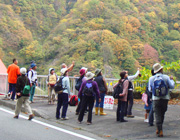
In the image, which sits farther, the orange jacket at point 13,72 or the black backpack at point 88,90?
the orange jacket at point 13,72

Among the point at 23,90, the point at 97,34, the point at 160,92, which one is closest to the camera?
the point at 160,92

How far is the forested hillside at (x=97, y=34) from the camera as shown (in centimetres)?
5194

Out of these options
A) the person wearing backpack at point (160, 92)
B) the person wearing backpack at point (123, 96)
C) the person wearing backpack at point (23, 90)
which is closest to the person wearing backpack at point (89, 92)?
the person wearing backpack at point (123, 96)

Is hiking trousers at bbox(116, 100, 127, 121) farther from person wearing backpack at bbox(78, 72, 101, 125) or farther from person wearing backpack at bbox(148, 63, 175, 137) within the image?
person wearing backpack at bbox(148, 63, 175, 137)

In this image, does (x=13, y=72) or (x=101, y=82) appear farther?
(x=13, y=72)

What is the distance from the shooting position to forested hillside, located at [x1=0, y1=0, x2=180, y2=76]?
5194cm

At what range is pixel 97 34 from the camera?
178ft

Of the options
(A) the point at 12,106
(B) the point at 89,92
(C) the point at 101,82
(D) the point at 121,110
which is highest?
(C) the point at 101,82

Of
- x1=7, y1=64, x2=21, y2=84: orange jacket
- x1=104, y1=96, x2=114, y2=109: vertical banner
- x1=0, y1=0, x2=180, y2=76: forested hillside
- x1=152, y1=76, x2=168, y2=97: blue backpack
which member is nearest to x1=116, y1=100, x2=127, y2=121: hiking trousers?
x1=104, y1=96, x2=114, y2=109: vertical banner

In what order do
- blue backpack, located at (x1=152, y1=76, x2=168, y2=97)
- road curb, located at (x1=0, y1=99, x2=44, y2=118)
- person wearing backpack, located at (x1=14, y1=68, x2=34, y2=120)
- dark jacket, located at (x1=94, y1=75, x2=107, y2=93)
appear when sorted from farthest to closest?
road curb, located at (x1=0, y1=99, x2=44, y2=118)
dark jacket, located at (x1=94, y1=75, x2=107, y2=93)
person wearing backpack, located at (x1=14, y1=68, x2=34, y2=120)
blue backpack, located at (x1=152, y1=76, x2=168, y2=97)

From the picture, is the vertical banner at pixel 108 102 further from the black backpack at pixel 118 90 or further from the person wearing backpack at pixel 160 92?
the person wearing backpack at pixel 160 92

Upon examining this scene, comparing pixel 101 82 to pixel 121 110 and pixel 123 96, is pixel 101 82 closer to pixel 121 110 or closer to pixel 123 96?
pixel 123 96

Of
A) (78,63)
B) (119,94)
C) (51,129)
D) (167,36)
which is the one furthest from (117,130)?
(167,36)

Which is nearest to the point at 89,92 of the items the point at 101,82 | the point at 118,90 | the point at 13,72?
the point at 118,90
